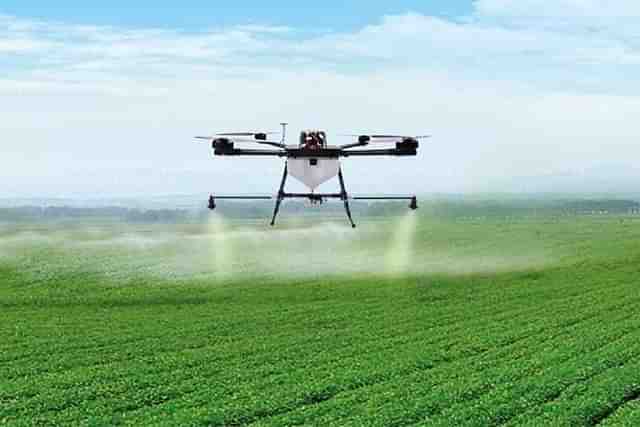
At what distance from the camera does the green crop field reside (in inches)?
969

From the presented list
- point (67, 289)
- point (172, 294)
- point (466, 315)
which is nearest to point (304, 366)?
point (466, 315)

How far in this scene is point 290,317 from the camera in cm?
4350

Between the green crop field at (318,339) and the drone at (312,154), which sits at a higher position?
the drone at (312,154)

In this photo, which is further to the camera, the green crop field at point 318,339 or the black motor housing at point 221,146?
the green crop field at point 318,339

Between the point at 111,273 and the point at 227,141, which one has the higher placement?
the point at 227,141

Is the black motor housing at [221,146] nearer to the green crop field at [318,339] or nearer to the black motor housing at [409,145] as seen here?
the black motor housing at [409,145]

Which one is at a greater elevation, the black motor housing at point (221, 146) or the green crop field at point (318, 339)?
the black motor housing at point (221, 146)

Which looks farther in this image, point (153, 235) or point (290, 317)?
point (153, 235)

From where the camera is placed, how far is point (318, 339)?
3666cm

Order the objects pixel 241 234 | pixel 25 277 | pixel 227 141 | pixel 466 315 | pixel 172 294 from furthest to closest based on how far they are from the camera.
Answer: pixel 241 234, pixel 25 277, pixel 172 294, pixel 466 315, pixel 227 141

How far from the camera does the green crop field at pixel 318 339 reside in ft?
80.8

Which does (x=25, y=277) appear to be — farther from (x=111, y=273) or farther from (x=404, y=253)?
(x=404, y=253)

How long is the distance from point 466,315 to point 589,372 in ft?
50.2

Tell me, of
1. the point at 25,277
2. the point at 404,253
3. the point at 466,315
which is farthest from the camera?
the point at 404,253
